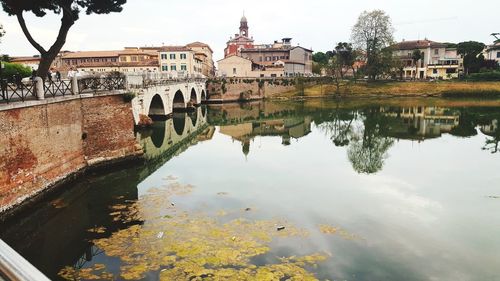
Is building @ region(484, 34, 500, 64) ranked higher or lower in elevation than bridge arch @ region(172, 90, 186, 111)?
higher

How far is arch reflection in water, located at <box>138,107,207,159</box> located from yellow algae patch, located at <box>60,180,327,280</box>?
12898 millimetres

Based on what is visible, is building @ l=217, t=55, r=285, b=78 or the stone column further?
building @ l=217, t=55, r=285, b=78

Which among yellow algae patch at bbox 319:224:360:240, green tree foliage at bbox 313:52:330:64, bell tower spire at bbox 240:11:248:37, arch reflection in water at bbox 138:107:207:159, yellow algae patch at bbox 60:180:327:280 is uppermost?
bell tower spire at bbox 240:11:248:37

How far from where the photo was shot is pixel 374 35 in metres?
79.4

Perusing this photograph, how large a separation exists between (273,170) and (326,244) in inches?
428

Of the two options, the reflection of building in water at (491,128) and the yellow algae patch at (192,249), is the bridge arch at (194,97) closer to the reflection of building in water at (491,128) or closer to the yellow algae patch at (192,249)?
the reflection of building in water at (491,128)

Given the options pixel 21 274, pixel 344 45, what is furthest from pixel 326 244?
pixel 344 45

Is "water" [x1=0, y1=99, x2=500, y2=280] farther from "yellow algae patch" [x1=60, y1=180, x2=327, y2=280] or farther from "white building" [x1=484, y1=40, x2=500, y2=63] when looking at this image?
"white building" [x1=484, y1=40, x2=500, y2=63]

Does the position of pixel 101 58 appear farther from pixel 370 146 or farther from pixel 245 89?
pixel 370 146

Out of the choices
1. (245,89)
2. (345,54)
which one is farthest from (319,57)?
(245,89)

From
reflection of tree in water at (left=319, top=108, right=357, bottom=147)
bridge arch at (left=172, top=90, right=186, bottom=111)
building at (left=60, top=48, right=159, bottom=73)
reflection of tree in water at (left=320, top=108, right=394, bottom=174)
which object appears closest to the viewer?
reflection of tree in water at (left=320, top=108, right=394, bottom=174)

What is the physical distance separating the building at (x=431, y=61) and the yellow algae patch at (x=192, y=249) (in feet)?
299

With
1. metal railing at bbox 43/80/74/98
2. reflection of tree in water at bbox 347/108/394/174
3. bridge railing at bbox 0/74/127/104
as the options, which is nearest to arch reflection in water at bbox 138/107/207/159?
bridge railing at bbox 0/74/127/104

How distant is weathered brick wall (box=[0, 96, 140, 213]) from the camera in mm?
14984
